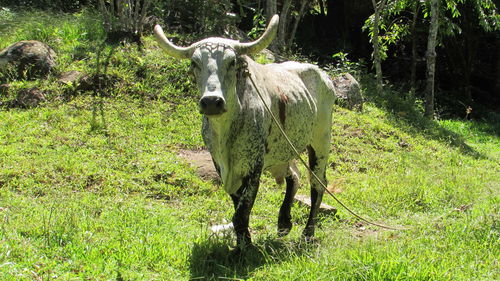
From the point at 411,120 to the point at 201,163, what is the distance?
5.66m

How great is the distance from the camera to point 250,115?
4.26 metres

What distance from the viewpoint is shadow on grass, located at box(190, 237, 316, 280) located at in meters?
4.03

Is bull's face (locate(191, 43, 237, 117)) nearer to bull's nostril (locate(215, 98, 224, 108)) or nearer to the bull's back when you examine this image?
bull's nostril (locate(215, 98, 224, 108))

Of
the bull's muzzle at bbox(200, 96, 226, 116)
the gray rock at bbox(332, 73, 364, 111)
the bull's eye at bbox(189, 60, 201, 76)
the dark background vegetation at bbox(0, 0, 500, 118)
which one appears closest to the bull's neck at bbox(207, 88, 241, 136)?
the bull's eye at bbox(189, 60, 201, 76)

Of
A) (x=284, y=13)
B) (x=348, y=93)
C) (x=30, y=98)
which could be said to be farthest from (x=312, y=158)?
(x=284, y=13)

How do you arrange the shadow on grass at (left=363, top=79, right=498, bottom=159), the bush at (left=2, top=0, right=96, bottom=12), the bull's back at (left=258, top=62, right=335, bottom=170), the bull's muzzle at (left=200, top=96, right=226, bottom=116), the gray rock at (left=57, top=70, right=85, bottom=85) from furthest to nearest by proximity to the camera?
the bush at (left=2, top=0, right=96, bottom=12) < the shadow on grass at (left=363, top=79, right=498, bottom=159) < the gray rock at (left=57, top=70, right=85, bottom=85) < the bull's back at (left=258, top=62, right=335, bottom=170) < the bull's muzzle at (left=200, top=96, right=226, bottom=116)

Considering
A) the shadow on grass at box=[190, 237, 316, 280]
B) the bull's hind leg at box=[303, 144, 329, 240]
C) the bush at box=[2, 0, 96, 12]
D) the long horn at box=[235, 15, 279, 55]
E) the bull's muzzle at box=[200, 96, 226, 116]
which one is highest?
the bush at box=[2, 0, 96, 12]

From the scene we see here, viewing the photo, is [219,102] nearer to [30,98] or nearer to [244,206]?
[244,206]

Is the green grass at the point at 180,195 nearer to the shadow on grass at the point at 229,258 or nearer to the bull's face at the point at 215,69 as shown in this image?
the shadow on grass at the point at 229,258

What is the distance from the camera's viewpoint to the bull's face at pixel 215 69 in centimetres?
377

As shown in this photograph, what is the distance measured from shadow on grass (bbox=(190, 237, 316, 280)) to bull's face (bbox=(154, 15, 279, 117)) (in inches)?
47.3

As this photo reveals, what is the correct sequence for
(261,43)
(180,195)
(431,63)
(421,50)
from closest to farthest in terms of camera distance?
(261,43) < (180,195) < (431,63) < (421,50)

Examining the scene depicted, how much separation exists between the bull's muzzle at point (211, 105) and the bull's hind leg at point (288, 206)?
6.40 feet

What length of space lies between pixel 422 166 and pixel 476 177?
90cm
